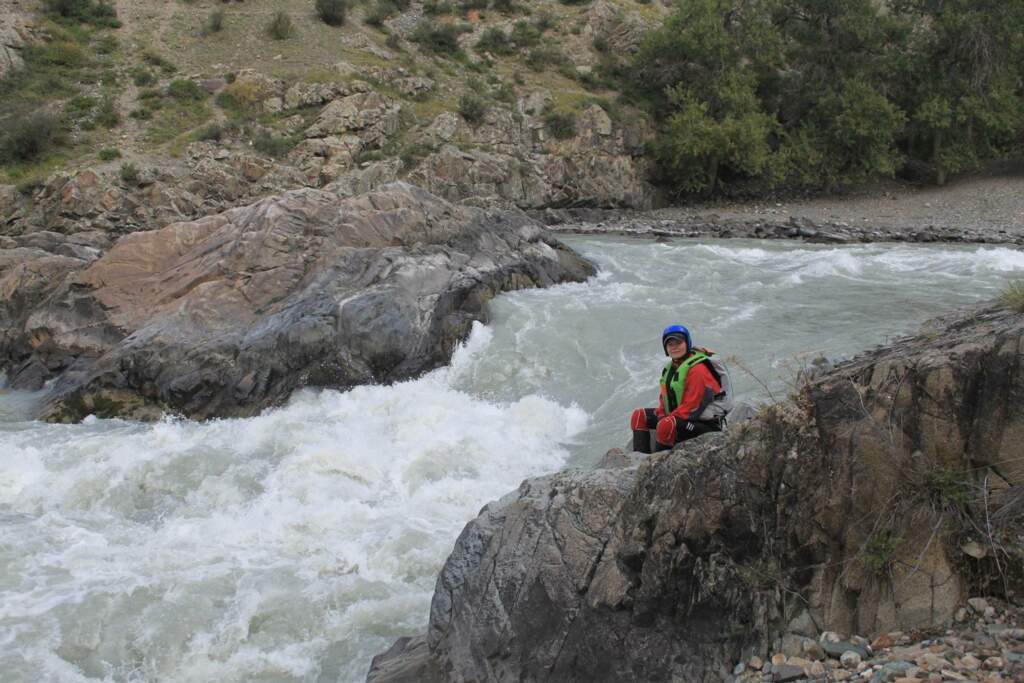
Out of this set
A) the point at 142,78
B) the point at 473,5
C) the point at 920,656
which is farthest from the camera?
the point at 473,5

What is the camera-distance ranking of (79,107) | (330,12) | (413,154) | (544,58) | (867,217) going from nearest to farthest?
(79,107) → (867,217) → (413,154) → (330,12) → (544,58)

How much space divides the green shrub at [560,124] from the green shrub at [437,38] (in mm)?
6711

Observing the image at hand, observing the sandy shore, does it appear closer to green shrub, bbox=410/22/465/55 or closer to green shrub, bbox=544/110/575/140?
green shrub, bbox=544/110/575/140

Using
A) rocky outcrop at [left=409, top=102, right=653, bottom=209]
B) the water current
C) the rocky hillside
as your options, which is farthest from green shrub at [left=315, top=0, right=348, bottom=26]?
the water current

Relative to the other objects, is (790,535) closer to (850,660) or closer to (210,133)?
(850,660)

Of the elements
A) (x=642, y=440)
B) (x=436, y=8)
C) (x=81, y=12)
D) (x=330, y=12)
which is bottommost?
(x=642, y=440)

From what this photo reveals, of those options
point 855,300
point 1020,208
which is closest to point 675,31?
point 1020,208

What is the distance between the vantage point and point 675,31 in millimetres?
36375

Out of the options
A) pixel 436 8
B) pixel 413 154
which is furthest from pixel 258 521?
pixel 436 8

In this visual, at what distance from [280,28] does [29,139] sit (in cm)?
1205

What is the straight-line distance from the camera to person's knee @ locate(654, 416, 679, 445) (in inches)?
243

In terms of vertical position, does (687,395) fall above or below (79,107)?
below

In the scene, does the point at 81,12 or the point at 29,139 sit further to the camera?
the point at 81,12

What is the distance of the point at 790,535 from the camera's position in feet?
15.7
